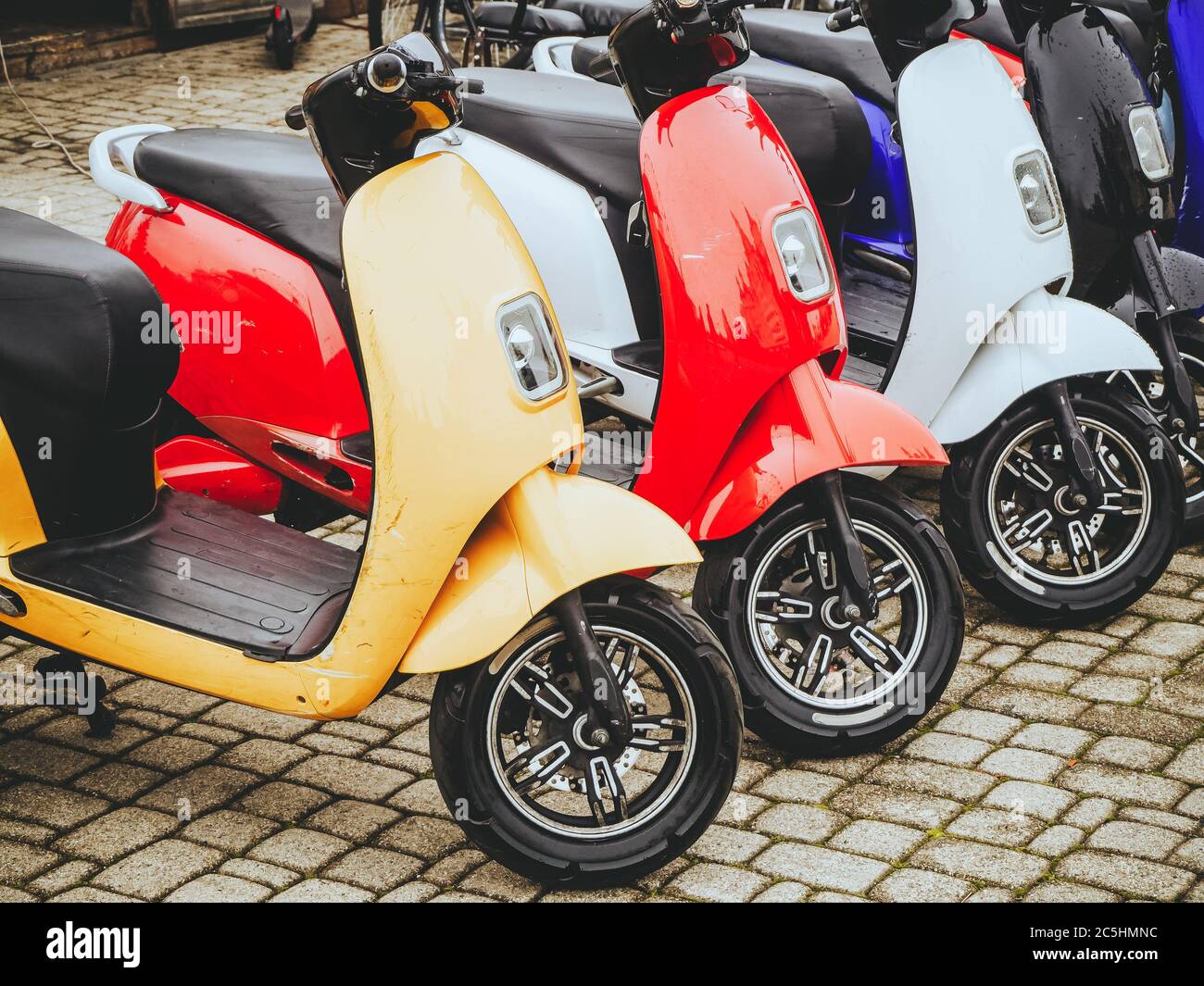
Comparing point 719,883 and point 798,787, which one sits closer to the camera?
point 719,883

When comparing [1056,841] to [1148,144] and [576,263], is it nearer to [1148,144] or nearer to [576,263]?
[576,263]

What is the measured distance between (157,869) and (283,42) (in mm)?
7435

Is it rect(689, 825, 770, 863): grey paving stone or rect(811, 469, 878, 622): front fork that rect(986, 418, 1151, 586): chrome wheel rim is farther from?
rect(689, 825, 770, 863): grey paving stone

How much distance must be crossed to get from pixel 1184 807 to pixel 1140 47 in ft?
10.8

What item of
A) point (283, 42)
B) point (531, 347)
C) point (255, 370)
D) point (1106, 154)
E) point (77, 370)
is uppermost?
point (1106, 154)

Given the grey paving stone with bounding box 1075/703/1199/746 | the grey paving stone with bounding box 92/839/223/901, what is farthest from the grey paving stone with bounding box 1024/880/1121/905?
the grey paving stone with bounding box 92/839/223/901

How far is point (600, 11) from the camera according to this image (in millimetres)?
6543

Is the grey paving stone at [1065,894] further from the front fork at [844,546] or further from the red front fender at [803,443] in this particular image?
the red front fender at [803,443]

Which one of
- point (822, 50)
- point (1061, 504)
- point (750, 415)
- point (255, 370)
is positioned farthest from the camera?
point (822, 50)

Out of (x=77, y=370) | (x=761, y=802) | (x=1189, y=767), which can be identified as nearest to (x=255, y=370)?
(x=77, y=370)

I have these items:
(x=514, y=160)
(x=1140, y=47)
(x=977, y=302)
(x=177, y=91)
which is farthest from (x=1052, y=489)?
(x=177, y=91)

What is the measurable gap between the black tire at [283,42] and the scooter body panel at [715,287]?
6538 mm

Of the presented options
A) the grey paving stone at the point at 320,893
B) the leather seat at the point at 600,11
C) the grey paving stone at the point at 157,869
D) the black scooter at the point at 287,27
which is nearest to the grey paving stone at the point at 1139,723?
the grey paving stone at the point at 320,893

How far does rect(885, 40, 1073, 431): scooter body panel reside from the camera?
420cm
